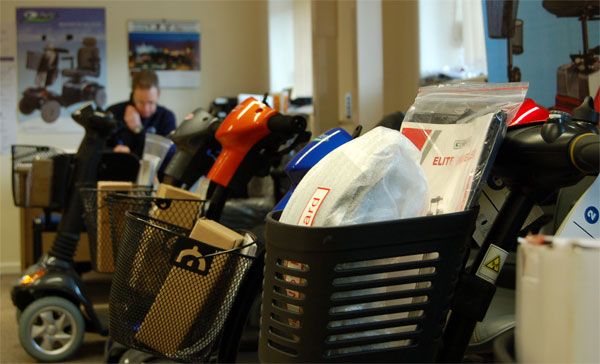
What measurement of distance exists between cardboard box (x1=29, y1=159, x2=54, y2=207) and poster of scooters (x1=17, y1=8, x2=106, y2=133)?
299 centimetres

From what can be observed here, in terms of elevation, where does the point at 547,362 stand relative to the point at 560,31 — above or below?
below

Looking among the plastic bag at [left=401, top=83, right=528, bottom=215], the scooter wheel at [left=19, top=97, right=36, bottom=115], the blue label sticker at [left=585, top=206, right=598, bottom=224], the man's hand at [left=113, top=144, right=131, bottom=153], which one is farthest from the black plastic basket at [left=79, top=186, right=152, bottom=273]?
the scooter wheel at [left=19, top=97, right=36, bottom=115]

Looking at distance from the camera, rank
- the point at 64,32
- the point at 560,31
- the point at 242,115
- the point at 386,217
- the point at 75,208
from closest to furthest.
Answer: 1. the point at 386,217
2. the point at 242,115
3. the point at 560,31
4. the point at 75,208
5. the point at 64,32

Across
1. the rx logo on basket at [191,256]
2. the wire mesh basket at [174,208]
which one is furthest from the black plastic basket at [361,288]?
the wire mesh basket at [174,208]

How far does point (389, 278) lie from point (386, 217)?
0.06 m

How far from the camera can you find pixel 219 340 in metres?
1.04

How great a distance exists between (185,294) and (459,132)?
1.83ft

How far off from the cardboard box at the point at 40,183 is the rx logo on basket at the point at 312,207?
2210mm

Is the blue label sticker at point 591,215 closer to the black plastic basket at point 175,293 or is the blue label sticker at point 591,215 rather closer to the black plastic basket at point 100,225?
the black plastic basket at point 175,293

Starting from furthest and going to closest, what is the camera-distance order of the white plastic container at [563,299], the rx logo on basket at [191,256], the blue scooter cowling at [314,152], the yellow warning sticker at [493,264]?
the rx logo on basket at [191,256]
the blue scooter cowling at [314,152]
the yellow warning sticker at [493,264]
the white plastic container at [563,299]

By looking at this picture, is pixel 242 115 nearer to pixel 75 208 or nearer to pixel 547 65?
pixel 547 65

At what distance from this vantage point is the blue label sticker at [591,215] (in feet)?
1.92

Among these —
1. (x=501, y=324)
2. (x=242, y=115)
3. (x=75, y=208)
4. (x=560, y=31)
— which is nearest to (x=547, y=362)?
(x=501, y=324)

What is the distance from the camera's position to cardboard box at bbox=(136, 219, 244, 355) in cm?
100
